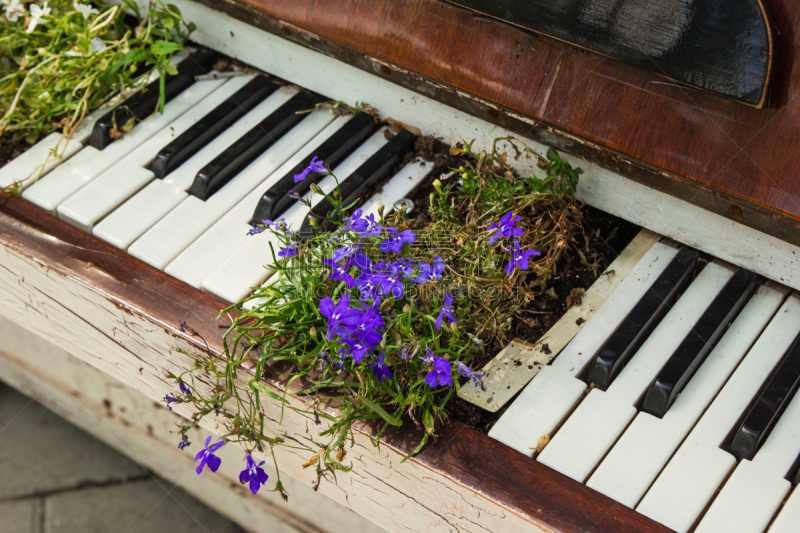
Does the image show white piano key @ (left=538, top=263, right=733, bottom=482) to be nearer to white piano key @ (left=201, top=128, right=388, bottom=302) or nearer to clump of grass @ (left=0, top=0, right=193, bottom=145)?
white piano key @ (left=201, top=128, right=388, bottom=302)

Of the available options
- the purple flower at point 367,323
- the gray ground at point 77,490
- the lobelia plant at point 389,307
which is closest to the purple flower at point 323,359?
the lobelia plant at point 389,307

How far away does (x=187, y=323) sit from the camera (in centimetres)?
149

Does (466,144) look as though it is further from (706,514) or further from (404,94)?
(706,514)

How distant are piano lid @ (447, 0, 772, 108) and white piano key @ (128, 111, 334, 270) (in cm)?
74

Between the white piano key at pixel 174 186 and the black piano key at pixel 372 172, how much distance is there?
37cm

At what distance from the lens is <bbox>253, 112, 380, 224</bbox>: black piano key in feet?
5.44

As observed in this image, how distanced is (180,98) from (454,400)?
→ 4.00 ft

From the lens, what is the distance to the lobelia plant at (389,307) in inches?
48.0

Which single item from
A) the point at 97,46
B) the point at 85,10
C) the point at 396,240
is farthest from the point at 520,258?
the point at 85,10

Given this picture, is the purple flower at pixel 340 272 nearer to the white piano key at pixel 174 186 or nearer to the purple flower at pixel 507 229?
the purple flower at pixel 507 229

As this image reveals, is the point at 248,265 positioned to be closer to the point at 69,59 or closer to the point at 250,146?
the point at 250,146

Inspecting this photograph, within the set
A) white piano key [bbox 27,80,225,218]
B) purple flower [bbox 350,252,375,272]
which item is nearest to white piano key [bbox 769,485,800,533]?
purple flower [bbox 350,252,375,272]

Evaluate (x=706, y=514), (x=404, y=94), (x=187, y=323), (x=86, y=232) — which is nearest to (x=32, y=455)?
(x=86, y=232)

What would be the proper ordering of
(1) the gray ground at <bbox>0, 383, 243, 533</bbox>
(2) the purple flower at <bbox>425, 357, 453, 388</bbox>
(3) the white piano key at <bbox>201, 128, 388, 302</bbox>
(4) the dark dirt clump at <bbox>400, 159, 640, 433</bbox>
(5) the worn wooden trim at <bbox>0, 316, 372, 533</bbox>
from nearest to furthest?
1. (2) the purple flower at <bbox>425, 357, 453, 388</bbox>
2. (4) the dark dirt clump at <bbox>400, 159, 640, 433</bbox>
3. (3) the white piano key at <bbox>201, 128, 388, 302</bbox>
4. (5) the worn wooden trim at <bbox>0, 316, 372, 533</bbox>
5. (1) the gray ground at <bbox>0, 383, 243, 533</bbox>
